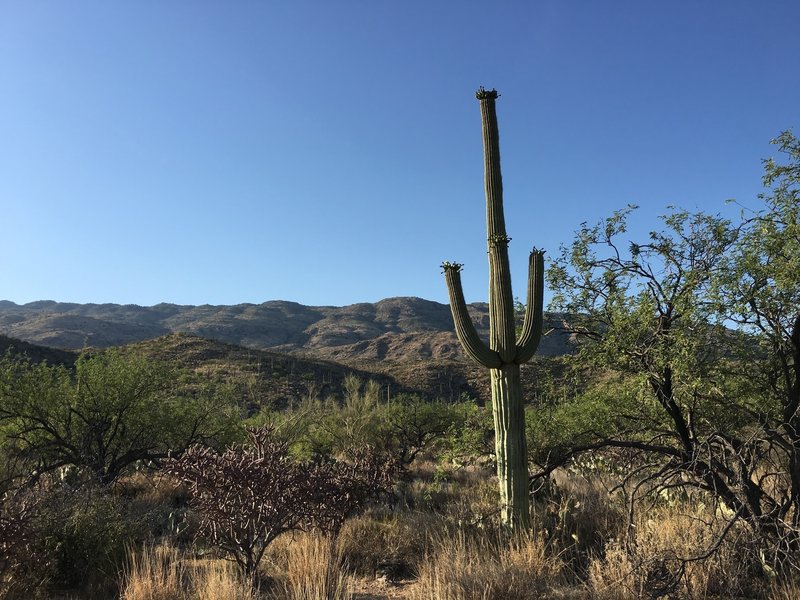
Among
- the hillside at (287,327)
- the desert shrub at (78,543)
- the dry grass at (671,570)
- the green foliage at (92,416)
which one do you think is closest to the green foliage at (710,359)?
the dry grass at (671,570)

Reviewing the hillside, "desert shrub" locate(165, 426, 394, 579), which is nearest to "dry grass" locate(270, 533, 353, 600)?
"desert shrub" locate(165, 426, 394, 579)

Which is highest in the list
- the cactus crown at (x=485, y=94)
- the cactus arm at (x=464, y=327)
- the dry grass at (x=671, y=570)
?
the cactus crown at (x=485, y=94)

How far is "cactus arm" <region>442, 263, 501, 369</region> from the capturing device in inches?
273

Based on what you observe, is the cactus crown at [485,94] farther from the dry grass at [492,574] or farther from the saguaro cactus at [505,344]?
the dry grass at [492,574]

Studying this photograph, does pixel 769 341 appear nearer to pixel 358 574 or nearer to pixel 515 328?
pixel 515 328

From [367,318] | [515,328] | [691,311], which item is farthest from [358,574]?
[367,318]

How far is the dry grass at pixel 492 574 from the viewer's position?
4.69 m

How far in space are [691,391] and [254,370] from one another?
4539 centimetres

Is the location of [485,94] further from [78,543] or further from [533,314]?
[78,543]

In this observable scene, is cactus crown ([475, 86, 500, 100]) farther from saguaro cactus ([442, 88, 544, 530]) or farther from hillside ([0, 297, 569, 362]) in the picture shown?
hillside ([0, 297, 569, 362])

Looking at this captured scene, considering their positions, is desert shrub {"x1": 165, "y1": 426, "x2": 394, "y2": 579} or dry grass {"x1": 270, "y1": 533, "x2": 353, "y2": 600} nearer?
dry grass {"x1": 270, "y1": 533, "x2": 353, "y2": 600}

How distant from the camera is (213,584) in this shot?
4.88 meters

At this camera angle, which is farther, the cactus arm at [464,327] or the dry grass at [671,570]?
the cactus arm at [464,327]

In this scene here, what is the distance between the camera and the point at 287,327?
153 meters
